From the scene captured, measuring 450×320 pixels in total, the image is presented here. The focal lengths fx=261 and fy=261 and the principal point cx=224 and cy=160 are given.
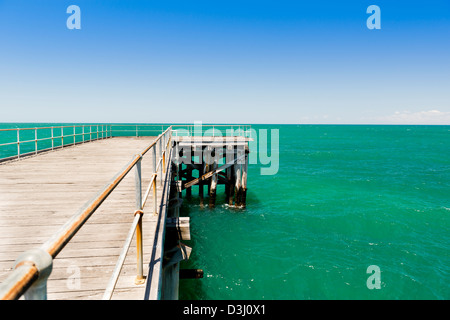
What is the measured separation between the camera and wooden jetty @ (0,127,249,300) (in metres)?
1.09

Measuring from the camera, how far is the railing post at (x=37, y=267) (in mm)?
822

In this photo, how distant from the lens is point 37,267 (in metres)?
0.82

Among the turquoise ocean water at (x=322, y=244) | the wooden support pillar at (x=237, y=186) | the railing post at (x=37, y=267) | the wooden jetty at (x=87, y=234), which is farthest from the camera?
the wooden support pillar at (x=237, y=186)

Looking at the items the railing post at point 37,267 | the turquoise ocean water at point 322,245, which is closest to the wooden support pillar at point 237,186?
the turquoise ocean water at point 322,245

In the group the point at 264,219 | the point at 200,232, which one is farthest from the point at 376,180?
the point at 200,232

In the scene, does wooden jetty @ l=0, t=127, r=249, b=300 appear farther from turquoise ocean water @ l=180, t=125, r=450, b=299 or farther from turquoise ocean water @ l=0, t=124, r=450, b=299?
turquoise ocean water @ l=0, t=124, r=450, b=299

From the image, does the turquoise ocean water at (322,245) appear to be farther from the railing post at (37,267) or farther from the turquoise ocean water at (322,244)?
the railing post at (37,267)

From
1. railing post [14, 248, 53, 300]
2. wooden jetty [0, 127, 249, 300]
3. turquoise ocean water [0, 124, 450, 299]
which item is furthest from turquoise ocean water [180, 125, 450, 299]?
railing post [14, 248, 53, 300]

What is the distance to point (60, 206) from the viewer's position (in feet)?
15.3

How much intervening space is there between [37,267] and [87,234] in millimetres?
3201

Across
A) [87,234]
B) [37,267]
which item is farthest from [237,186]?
[37,267]

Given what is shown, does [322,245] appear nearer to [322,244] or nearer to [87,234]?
[322,244]
